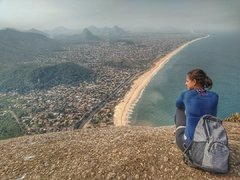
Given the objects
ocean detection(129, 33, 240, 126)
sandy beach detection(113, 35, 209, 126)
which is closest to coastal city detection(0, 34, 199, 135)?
sandy beach detection(113, 35, 209, 126)

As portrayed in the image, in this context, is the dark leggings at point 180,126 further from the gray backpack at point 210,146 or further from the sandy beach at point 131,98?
the sandy beach at point 131,98

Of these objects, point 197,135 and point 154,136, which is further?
point 154,136

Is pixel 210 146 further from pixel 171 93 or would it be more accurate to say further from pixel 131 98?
pixel 171 93

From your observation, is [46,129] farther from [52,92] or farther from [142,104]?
[52,92]

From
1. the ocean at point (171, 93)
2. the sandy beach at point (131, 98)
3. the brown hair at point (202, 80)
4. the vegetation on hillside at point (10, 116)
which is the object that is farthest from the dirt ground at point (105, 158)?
the ocean at point (171, 93)

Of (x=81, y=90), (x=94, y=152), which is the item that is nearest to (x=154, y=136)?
(x=94, y=152)

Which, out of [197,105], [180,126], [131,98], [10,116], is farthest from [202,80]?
[10,116]
